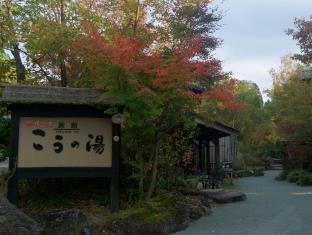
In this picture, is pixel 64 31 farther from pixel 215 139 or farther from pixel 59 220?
pixel 215 139

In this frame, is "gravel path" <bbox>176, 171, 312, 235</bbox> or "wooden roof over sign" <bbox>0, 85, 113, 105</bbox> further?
"wooden roof over sign" <bbox>0, 85, 113, 105</bbox>

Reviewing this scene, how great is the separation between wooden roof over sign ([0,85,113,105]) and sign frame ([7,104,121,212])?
9.6 inches

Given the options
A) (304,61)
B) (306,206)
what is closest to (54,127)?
(306,206)

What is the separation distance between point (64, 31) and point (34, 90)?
13.4 ft

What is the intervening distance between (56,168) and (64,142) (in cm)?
71

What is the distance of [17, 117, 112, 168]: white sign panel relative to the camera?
12.1 m

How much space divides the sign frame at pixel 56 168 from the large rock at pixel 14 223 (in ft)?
3.60

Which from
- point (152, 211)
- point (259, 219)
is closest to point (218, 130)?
point (259, 219)

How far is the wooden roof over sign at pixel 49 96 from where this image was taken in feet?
39.0

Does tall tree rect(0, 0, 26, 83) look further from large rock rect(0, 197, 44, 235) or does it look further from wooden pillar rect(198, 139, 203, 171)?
wooden pillar rect(198, 139, 203, 171)

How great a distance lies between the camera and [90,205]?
41.4 feet

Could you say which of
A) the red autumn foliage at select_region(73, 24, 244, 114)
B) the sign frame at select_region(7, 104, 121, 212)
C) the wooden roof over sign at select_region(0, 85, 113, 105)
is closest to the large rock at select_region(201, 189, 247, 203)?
the red autumn foliage at select_region(73, 24, 244, 114)

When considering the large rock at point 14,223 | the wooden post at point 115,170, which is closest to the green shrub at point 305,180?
the wooden post at point 115,170

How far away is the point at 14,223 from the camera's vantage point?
10.5m
